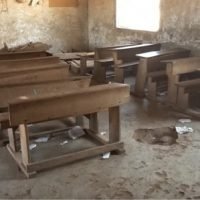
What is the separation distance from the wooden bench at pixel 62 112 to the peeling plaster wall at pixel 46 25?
485cm

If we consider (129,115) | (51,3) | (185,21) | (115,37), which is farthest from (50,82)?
(51,3)

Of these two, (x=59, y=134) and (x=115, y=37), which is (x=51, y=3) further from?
(x=59, y=134)

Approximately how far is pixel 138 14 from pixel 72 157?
14.8 feet

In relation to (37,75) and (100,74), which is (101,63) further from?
(37,75)

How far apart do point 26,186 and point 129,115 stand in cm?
195

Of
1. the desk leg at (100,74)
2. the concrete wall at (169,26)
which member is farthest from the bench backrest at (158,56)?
the desk leg at (100,74)

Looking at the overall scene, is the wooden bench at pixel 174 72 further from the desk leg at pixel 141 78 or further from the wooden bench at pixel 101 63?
the wooden bench at pixel 101 63

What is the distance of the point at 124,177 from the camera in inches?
110

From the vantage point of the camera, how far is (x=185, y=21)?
553 centimetres

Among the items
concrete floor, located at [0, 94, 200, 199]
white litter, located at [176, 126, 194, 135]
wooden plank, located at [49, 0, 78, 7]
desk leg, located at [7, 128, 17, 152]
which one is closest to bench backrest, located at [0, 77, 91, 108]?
desk leg, located at [7, 128, 17, 152]

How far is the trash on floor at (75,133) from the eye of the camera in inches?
141

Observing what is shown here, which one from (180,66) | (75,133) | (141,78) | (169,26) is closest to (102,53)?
(141,78)

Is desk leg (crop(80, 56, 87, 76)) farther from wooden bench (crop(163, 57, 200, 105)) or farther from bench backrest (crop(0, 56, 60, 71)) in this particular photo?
bench backrest (crop(0, 56, 60, 71))

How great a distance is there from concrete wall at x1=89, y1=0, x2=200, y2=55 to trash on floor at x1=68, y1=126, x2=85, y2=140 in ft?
8.72
